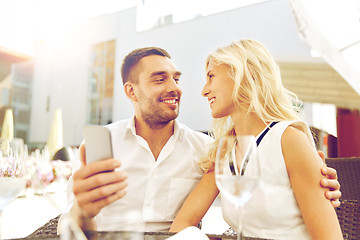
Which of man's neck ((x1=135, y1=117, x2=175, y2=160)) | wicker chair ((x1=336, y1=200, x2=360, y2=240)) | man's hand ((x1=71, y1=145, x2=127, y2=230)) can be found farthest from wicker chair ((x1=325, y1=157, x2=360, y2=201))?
man's hand ((x1=71, y1=145, x2=127, y2=230))

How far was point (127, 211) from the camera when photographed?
392 mm

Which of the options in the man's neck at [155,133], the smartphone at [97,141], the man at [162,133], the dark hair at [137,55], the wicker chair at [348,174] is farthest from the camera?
the wicker chair at [348,174]

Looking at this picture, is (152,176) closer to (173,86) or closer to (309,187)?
(309,187)

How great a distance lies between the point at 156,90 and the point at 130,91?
0.11 m

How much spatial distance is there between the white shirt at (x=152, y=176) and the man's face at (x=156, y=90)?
9cm

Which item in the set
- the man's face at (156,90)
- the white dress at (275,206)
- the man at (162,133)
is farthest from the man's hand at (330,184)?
the man's face at (156,90)

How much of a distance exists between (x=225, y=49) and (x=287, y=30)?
6.34 metres

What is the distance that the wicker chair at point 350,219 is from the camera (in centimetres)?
103

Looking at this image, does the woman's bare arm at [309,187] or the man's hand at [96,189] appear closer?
the man's hand at [96,189]

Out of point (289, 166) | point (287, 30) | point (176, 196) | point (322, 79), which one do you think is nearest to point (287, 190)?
point (289, 166)

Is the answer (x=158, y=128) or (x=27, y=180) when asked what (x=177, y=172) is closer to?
(x=158, y=128)

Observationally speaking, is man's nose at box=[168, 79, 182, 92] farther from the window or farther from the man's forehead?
the window

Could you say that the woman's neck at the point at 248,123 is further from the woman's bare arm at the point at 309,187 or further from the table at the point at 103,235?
the table at the point at 103,235

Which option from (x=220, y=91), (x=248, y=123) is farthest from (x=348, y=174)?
(x=220, y=91)
